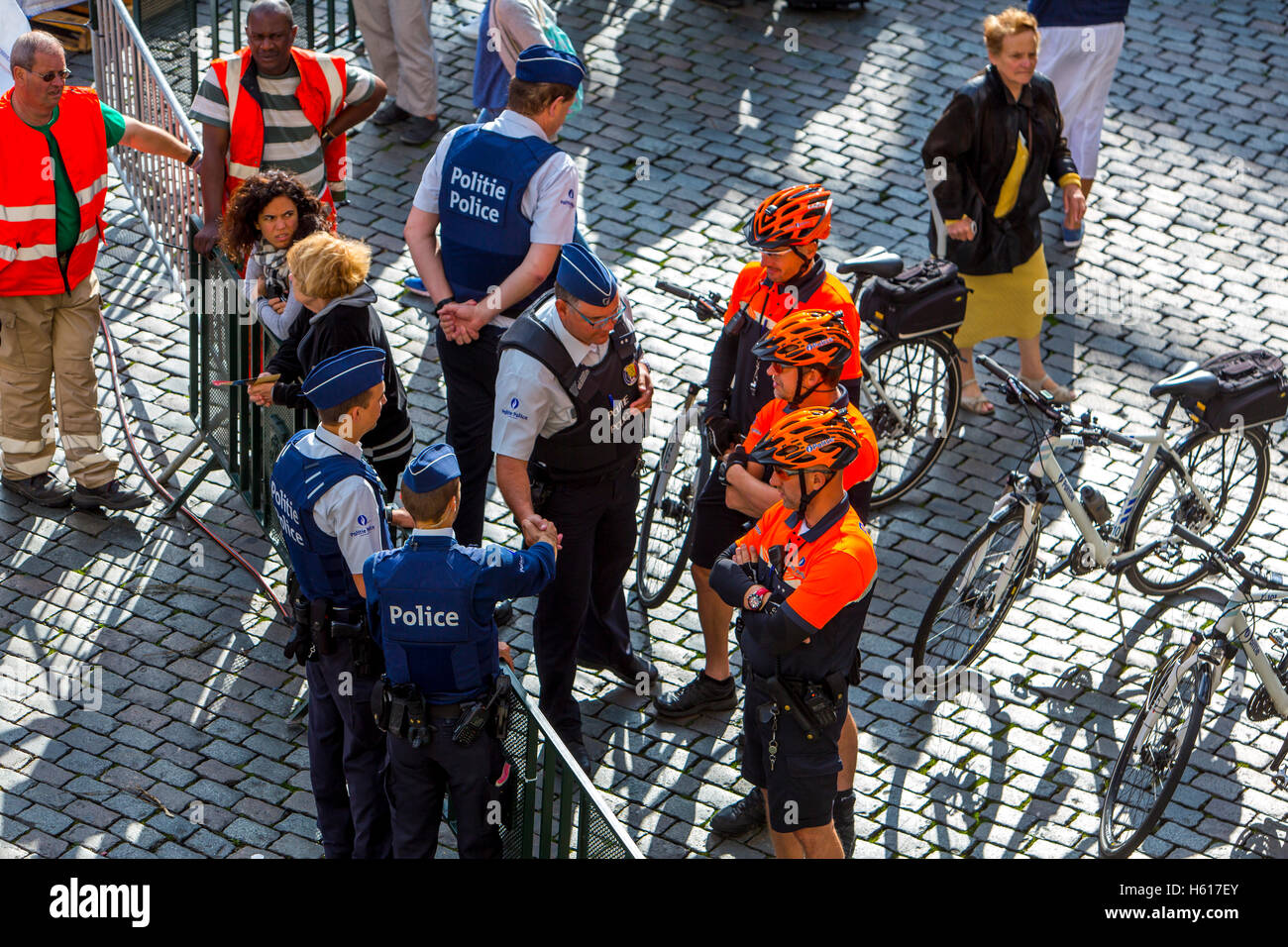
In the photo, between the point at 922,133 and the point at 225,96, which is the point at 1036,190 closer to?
the point at 922,133

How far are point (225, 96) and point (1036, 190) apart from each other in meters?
4.56

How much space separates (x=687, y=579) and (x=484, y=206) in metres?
2.34

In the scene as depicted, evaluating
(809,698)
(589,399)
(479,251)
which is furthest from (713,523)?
(479,251)

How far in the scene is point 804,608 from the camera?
5.99 meters

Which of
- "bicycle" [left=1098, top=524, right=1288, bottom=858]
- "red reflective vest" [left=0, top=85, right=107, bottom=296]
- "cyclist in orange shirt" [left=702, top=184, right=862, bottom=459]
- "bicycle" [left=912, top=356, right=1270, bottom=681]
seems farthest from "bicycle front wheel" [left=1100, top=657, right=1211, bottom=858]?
"red reflective vest" [left=0, top=85, right=107, bottom=296]

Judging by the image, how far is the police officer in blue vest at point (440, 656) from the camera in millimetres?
5816

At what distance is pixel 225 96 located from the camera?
862cm

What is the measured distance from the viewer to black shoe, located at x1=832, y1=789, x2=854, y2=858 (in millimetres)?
6898

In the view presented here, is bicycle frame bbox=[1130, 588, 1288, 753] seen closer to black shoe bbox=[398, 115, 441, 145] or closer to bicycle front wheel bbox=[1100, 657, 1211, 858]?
bicycle front wheel bbox=[1100, 657, 1211, 858]

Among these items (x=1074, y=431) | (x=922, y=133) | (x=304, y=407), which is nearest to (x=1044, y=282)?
(x=1074, y=431)

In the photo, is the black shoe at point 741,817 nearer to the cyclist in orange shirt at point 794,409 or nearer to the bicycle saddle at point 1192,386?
the cyclist in orange shirt at point 794,409

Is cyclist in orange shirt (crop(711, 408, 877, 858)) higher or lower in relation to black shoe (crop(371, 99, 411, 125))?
higher

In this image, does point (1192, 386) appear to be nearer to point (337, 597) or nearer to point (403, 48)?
point (337, 597)

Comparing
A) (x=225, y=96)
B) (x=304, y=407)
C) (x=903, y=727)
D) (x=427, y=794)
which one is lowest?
(x=903, y=727)
